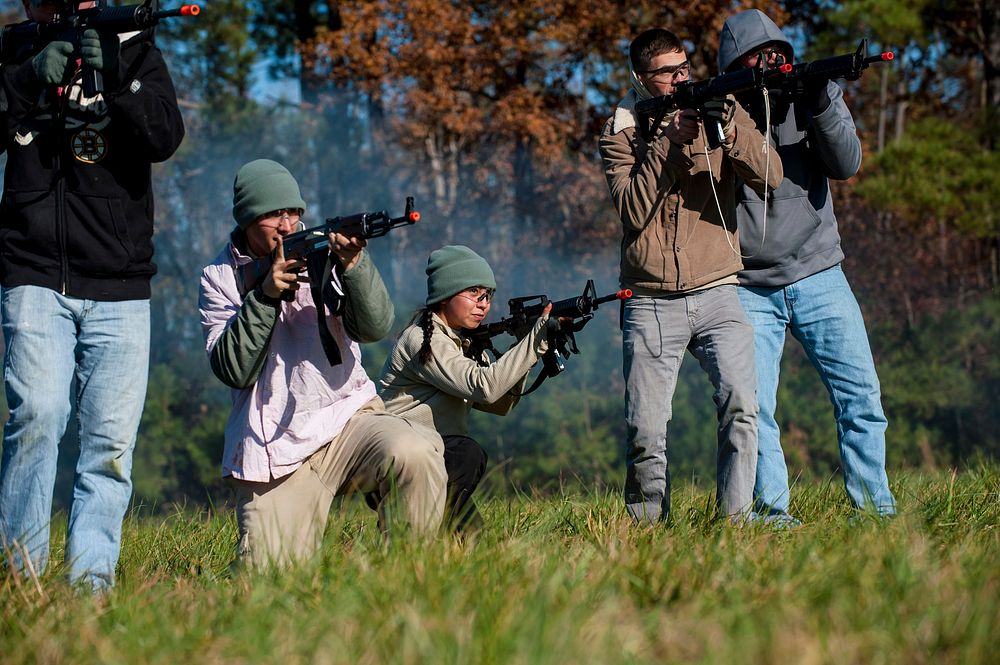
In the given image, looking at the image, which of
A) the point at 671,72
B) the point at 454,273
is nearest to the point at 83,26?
the point at 454,273

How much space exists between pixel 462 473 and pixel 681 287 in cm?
109

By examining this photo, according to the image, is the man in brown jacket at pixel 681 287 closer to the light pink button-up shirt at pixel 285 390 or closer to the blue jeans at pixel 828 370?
the blue jeans at pixel 828 370

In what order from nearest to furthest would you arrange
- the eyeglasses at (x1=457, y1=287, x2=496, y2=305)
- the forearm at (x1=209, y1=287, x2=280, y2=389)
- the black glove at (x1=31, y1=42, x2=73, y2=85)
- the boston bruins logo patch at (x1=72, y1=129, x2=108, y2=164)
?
the forearm at (x1=209, y1=287, x2=280, y2=389), the black glove at (x1=31, y1=42, x2=73, y2=85), the boston bruins logo patch at (x1=72, y1=129, x2=108, y2=164), the eyeglasses at (x1=457, y1=287, x2=496, y2=305)

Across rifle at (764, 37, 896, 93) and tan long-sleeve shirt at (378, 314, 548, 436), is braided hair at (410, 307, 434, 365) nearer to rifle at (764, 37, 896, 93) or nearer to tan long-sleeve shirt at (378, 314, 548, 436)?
tan long-sleeve shirt at (378, 314, 548, 436)

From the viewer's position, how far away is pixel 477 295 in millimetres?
4637

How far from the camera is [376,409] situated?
4.09 metres

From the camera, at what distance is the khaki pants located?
12.1 feet

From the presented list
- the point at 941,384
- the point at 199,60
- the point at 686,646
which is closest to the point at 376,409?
the point at 686,646

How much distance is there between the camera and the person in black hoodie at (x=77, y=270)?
3918 mm

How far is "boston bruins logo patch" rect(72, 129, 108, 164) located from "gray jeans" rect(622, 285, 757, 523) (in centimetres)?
204

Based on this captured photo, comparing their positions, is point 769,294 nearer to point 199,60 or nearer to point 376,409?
point 376,409

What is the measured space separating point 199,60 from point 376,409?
737 inches

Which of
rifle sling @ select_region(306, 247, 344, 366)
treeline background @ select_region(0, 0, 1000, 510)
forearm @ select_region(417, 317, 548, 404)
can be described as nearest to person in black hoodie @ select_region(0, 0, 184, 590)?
rifle sling @ select_region(306, 247, 344, 366)

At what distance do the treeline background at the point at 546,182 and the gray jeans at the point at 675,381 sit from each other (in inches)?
403
